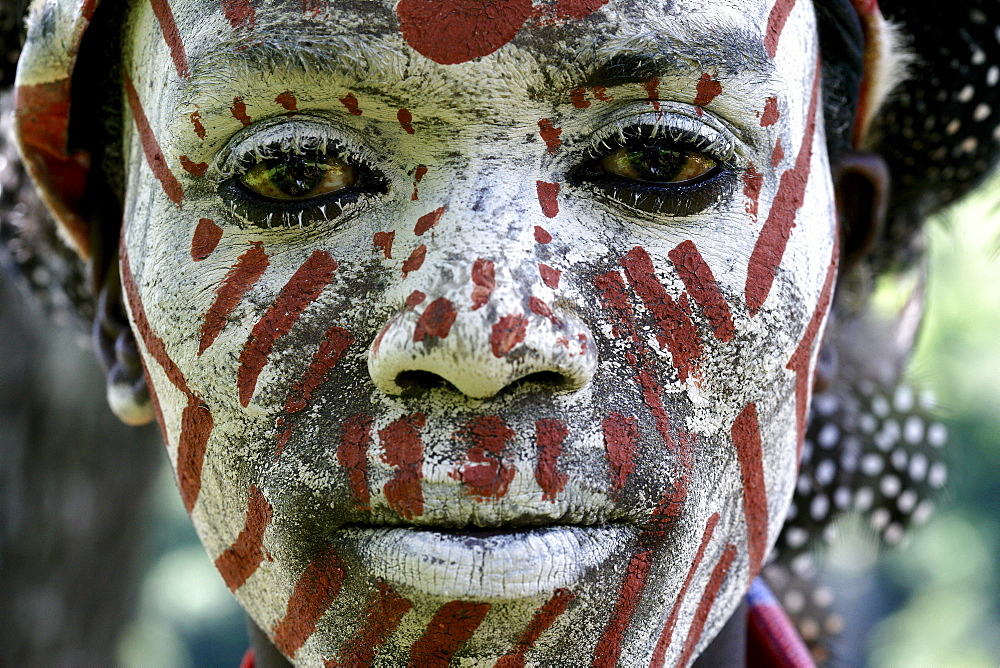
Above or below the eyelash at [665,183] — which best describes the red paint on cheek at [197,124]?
above

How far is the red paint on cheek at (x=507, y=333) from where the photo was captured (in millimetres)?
1387

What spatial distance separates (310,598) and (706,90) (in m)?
0.91

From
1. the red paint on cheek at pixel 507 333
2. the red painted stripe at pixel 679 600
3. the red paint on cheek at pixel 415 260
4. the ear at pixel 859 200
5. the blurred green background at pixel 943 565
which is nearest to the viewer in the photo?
the red paint on cheek at pixel 507 333

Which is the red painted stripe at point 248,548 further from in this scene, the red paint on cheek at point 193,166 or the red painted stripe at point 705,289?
the red painted stripe at point 705,289

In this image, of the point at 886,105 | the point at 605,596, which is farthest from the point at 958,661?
the point at 605,596

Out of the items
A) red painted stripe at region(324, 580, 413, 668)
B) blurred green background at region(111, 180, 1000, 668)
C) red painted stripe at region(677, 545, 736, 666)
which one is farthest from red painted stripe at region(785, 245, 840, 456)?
blurred green background at region(111, 180, 1000, 668)

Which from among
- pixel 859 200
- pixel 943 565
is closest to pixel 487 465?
pixel 859 200

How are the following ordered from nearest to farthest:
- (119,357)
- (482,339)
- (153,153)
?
(482,339)
(153,153)
(119,357)

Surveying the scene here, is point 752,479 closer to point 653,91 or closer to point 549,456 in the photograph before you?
point 549,456

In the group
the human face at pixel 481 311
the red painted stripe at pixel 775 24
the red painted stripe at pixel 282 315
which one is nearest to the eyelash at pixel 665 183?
the human face at pixel 481 311

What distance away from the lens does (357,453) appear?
1.46m

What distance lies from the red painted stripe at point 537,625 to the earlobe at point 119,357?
81cm

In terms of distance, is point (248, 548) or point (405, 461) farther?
point (248, 548)

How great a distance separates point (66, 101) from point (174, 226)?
37 cm
